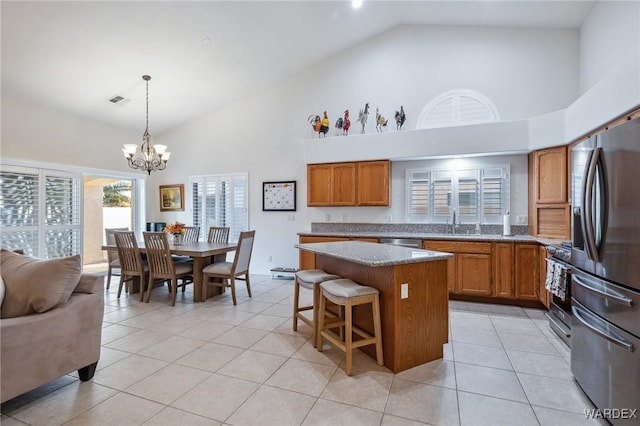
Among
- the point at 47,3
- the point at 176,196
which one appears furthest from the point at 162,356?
the point at 176,196

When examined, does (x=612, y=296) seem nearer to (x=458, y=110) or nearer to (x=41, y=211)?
(x=458, y=110)

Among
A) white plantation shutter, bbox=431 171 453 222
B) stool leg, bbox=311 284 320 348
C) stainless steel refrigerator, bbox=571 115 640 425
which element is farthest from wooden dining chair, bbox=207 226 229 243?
stainless steel refrigerator, bbox=571 115 640 425

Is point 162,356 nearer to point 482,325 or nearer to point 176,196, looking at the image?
point 482,325

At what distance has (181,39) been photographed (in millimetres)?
4184

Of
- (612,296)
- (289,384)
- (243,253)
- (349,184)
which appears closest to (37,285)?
(289,384)

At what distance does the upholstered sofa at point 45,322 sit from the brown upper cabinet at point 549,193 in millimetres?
5074

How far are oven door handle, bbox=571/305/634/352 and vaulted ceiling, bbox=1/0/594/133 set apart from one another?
4056mm

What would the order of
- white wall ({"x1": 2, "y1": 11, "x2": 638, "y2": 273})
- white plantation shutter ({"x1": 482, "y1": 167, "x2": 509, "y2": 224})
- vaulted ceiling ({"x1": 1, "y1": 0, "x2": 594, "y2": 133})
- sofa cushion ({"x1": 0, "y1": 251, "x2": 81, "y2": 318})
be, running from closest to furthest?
sofa cushion ({"x1": 0, "y1": 251, "x2": 81, "y2": 318}) < vaulted ceiling ({"x1": 1, "y1": 0, "x2": 594, "y2": 133}) < white wall ({"x1": 2, "y1": 11, "x2": 638, "y2": 273}) < white plantation shutter ({"x1": 482, "y1": 167, "x2": 509, "y2": 224})

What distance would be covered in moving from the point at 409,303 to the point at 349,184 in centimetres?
302

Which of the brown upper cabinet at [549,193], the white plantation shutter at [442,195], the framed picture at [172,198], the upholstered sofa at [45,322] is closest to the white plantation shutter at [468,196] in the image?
the white plantation shutter at [442,195]

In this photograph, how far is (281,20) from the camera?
434 cm

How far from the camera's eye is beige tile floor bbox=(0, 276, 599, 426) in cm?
188

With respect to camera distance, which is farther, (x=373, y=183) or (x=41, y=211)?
(x=373, y=183)

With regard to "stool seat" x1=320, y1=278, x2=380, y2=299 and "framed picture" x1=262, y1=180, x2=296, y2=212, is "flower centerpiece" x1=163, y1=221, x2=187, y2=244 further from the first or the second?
"stool seat" x1=320, y1=278, x2=380, y2=299
